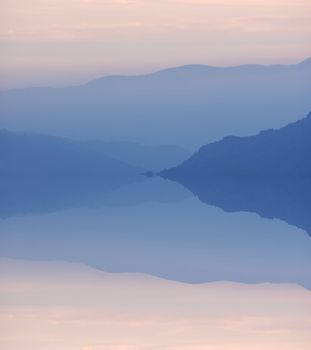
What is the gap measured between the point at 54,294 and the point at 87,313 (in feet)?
2.11

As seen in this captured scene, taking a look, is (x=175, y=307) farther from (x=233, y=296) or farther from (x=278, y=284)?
(x=278, y=284)

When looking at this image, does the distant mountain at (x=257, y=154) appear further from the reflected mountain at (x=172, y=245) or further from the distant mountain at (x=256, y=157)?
the reflected mountain at (x=172, y=245)

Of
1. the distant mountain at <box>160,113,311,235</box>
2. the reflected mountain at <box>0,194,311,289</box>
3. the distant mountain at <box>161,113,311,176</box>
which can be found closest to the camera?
the reflected mountain at <box>0,194,311,289</box>

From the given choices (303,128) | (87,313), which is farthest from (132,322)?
(303,128)

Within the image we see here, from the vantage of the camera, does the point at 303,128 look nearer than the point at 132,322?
No

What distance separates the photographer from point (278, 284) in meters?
7.96

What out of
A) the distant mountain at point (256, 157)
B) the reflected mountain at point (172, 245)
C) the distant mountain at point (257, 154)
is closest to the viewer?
the reflected mountain at point (172, 245)

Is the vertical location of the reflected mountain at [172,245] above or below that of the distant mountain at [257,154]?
below

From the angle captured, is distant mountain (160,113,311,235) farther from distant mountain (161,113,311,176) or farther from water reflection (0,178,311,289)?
water reflection (0,178,311,289)

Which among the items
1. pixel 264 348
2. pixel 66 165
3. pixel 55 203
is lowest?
pixel 264 348

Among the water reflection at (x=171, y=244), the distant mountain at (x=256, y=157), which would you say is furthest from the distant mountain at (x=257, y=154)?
the water reflection at (x=171, y=244)

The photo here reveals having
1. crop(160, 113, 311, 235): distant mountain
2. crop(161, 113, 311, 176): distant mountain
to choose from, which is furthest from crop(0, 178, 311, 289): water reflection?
crop(161, 113, 311, 176): distant mountain

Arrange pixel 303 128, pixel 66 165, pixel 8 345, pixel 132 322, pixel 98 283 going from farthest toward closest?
1. pixel 303 128
2. pixel 66 165
3. pixel 98 283
4. pixel 132 322
5. pixel 8 345

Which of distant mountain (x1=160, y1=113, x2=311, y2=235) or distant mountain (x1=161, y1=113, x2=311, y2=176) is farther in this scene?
distant mountain (x1=161, y1=113, x2=311, y2=176)
